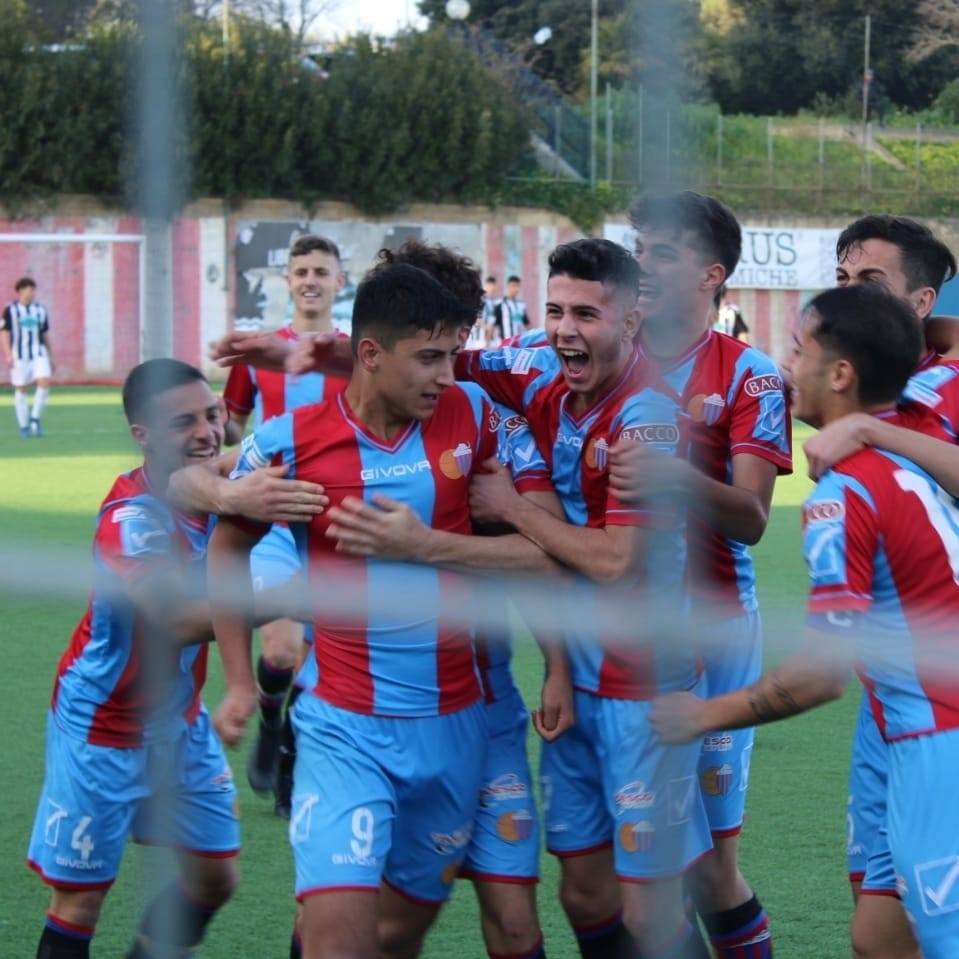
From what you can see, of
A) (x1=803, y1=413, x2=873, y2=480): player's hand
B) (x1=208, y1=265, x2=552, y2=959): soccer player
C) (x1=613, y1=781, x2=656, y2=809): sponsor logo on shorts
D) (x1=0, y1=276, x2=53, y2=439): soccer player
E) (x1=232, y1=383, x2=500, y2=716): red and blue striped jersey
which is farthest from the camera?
(x1=0, y1=276, x2=53, y2=439): soccer player

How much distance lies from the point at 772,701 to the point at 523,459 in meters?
0.99

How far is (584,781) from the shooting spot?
10.7 feet

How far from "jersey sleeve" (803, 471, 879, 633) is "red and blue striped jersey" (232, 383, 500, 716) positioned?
71 centimetres

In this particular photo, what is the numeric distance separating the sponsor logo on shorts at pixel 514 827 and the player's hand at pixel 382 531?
1.96 feet

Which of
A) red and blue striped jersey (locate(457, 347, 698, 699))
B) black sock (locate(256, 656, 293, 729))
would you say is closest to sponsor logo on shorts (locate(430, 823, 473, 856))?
red and blue striped jersey (locate(457, 347, 698, 699))

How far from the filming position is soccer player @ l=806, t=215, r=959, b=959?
2.59 m

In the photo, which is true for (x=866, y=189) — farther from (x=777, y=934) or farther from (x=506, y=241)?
(x=777, y=934)

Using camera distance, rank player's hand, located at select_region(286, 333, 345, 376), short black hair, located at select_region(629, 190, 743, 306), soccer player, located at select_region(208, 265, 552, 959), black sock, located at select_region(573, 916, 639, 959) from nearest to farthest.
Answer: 1. short black hair, located at select_region(629, 190, 743, 306)
2. soccer player, located at select_region(208, 265, 552, 959)
3. black sock, located at select_region(573, 916, 639, 959)
4. player's hand, located at select_region(286, 333, 345, 376)

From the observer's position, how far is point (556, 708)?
3.18 meters

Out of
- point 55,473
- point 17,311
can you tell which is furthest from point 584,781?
point 17,311

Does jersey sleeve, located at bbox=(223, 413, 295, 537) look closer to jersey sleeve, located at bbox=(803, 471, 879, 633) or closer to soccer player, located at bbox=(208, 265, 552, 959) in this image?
soccer player, located at bbox=(208, 265, 552, 959)

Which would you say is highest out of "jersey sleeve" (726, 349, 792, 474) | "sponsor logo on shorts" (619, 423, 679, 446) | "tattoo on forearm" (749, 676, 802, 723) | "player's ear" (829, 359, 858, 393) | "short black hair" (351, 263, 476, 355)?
"short black hair" (351, 263, 476, 355)

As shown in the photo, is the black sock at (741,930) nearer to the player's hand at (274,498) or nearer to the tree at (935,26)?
the player's hand at (274,498)

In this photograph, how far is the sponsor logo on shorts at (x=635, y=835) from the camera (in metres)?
3.10
